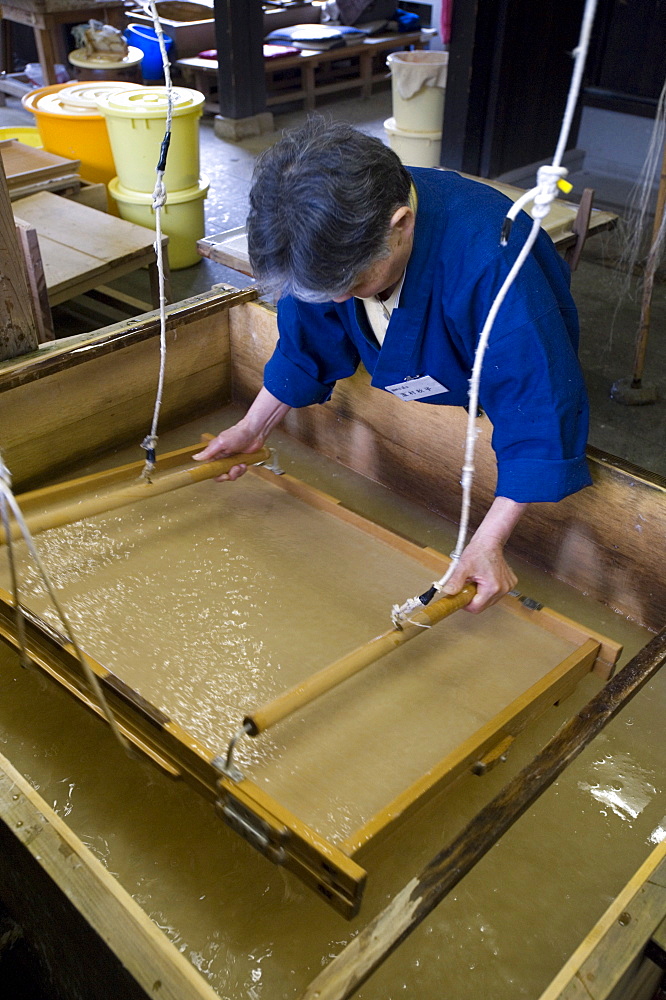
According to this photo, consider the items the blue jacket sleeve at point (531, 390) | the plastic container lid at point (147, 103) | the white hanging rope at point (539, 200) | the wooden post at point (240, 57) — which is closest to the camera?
the white hanging rope at point (539, 200)

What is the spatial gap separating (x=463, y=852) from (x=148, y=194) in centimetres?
375

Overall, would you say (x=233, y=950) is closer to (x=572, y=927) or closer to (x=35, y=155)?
(x=572, y=927)

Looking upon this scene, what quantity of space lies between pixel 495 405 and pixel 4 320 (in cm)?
132

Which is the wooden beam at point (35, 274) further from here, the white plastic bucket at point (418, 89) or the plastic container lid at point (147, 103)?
the white plastic bucket at point (418, 89)

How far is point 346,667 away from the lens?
53.0 inches

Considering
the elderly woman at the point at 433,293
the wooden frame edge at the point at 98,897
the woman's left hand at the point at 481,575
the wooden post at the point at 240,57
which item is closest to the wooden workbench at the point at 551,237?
the elderly woman at the point at 433,293

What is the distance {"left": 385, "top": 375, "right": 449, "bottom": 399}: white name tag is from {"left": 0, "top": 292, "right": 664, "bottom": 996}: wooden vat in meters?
0.22

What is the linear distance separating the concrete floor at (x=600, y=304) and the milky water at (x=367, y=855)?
1932 millimetres

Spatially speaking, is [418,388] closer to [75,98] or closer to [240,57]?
[75,98]

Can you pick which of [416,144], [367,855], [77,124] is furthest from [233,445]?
[416,144]

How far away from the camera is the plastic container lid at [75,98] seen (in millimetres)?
4043

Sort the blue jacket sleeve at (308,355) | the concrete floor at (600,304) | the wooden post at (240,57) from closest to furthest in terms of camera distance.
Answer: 1. the blue jacket sleeve at (308,355)
2. the concrete floor at (600,304)
3. the wooden post at (240,57)

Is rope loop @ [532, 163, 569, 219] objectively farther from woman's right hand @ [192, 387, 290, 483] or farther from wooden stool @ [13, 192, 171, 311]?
wooden stool @ [13, 192, 171, 311]

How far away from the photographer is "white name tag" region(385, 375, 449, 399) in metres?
1.66
